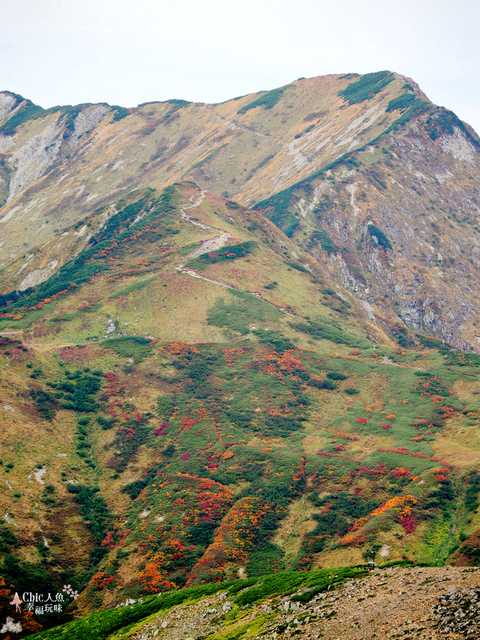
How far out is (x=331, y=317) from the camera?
14338 cm

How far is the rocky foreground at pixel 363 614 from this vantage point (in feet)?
95.6

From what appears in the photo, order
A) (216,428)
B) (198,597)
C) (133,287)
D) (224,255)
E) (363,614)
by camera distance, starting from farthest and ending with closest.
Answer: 1. (224,255)
2. (133,287)
3. (216,428)
4. (198,597)
5. (363,614)

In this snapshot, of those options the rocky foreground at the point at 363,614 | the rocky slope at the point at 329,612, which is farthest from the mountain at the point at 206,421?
the rocky foreground at the point at 363,614

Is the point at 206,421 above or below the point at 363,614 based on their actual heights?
below

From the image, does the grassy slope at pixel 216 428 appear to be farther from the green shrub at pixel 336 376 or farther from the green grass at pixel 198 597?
the green grass at pixel 198 597

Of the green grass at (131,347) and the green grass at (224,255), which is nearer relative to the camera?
the green grass at (131,347)

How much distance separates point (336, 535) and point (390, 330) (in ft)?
386

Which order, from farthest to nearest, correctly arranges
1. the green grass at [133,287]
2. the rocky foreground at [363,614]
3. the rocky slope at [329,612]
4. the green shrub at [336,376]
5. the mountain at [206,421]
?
the green grass at [133,287] < the green shrub at [336,376] < the mountain at [206,421] < the rocky slope at [329,612] < the rocky foreground at [363,614]

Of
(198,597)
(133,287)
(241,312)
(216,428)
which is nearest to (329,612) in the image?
(198,597)

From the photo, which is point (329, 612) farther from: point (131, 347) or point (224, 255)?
point (224, 255)

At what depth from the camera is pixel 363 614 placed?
33094 mm

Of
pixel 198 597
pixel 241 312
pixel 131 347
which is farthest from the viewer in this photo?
pixel 241 312

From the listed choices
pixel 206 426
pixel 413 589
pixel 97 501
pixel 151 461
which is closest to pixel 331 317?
pixel 206 426

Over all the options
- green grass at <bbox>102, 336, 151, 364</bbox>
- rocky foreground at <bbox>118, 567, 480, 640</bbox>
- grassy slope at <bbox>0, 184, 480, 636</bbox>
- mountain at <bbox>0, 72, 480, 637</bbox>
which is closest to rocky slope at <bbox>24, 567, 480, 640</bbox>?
rocky foreground at <bbox>118, 567, 480, 640</bbox>
